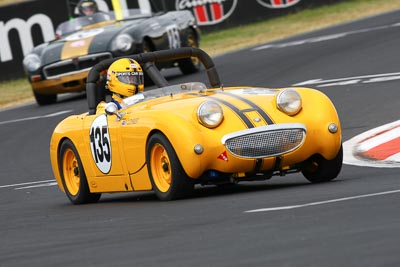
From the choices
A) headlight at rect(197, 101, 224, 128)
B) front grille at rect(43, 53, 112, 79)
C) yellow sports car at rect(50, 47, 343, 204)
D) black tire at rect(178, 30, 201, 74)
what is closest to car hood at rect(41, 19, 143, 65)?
front grille at rect(43, 53, 112, 79)

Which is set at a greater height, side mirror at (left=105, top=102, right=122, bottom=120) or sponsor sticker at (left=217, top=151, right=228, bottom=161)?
side mirror at (left=105, top=102, right=122, bottom=120)

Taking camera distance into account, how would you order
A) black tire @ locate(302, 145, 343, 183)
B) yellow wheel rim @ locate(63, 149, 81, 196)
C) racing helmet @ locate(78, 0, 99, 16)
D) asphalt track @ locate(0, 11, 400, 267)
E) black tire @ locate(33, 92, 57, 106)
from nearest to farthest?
asphalt track @ locate(0, 11, 400, 267) < black tire @ locate(302, 145, 343, 183) < yellow wheel rim @ locate(63, 149, 81, 196) < black tire @ locate(33, 92, 57, 106) < racing helmet @ locate(78, 0, 99, 16)

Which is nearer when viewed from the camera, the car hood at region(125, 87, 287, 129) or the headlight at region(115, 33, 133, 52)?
the car hood at region(125, 87, 287, 129)

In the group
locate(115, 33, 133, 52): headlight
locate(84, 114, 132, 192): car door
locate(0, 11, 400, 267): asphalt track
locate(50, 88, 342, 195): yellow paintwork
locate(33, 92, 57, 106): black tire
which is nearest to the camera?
locate(0, 11, 400, 267): asphalt track

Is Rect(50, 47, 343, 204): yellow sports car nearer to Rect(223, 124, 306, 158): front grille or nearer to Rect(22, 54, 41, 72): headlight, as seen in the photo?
Rect(223, 124, 306, 158): front grille

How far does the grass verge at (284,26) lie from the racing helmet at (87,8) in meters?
3.39

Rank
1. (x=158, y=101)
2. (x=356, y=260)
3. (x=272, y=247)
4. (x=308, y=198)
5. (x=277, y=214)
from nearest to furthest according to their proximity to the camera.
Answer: (x=356, y=260)
(x=272, y=247)
(x=277, y=214)
(x=308, y=198)
(x=158, y=101)

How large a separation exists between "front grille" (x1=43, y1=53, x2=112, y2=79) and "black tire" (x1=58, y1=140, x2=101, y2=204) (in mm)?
9683

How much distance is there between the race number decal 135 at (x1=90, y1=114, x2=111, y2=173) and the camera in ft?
35.2

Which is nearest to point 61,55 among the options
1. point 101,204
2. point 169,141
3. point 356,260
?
point 101,204

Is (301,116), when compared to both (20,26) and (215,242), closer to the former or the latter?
(215,242)

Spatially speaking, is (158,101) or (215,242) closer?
(215,242)

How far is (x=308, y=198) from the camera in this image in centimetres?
860

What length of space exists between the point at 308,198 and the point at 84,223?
161cm
